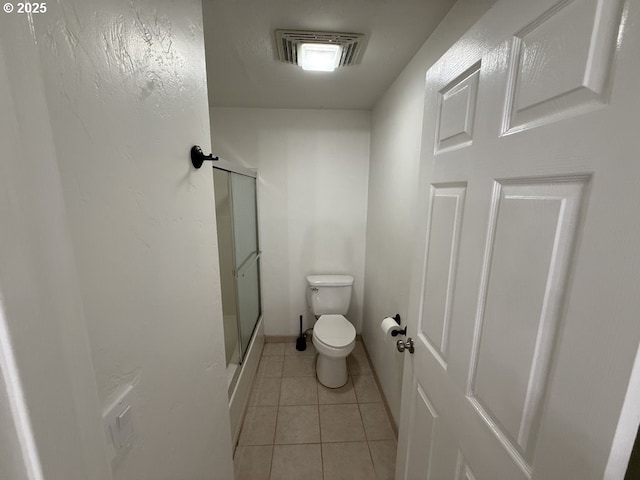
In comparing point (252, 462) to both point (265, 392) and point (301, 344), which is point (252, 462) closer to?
point (265, 392)

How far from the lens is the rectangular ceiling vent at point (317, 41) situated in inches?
46.6

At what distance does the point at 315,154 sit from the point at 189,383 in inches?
77.3

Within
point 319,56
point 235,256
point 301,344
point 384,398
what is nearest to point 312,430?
point 384,398

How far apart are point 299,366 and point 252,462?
32.7 inches

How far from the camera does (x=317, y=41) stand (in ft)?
4.06

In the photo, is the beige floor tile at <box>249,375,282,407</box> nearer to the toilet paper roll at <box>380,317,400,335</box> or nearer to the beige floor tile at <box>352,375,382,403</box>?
the beige floor tile at <box>352,375,382,403</box>

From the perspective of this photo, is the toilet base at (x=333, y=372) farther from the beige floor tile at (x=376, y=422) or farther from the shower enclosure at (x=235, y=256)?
the shower enclosure at (x=235, y=256)

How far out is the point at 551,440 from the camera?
466 millimetres

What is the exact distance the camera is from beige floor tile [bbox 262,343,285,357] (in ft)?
7.97

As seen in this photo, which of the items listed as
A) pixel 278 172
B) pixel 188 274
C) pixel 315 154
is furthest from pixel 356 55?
pixel 188 274

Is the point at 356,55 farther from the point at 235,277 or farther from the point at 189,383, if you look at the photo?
the point at 189,383

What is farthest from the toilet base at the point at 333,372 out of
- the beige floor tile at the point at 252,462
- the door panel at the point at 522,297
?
the door panel at the point at 522,297

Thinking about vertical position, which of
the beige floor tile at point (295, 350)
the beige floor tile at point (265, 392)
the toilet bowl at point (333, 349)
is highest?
the toilet bowl at point (333, 349)

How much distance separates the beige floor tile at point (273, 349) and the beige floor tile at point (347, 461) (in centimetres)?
100
